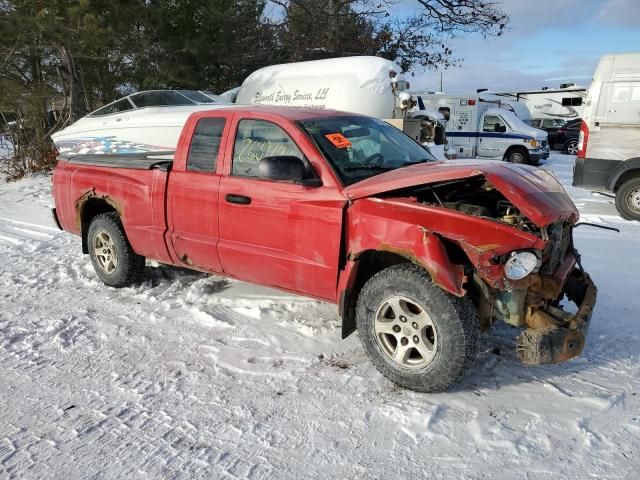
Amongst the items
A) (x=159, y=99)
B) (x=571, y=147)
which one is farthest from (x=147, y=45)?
(x=571, y=147)

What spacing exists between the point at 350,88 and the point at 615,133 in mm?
4990

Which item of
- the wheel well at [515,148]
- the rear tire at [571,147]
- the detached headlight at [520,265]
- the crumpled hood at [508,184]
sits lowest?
the rear tire at [571,147]

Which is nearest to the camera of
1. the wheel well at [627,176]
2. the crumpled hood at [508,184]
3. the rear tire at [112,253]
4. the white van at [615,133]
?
the crumpled hood at [508,184]

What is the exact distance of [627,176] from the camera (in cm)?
910

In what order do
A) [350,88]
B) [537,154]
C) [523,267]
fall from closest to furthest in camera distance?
[523,267]
[350,88]
[537,154]

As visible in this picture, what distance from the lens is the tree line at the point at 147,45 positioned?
1219 cm

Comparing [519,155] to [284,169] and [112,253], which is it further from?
[284,169]

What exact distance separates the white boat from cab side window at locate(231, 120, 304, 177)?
2979mm

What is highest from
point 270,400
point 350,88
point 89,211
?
point 350,88

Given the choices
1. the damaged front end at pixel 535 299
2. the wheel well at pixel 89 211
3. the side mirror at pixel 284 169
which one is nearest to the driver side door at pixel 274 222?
the side mirror at pixel 284 169

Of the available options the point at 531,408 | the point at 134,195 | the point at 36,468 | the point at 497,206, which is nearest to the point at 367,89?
the point at 134,195

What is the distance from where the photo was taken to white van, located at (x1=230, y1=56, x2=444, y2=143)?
10953 millimetres

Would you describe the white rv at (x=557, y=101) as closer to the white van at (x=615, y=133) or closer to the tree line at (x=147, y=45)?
the tree line at (x=147, y=45)

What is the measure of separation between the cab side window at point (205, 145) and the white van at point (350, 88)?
230 inches
